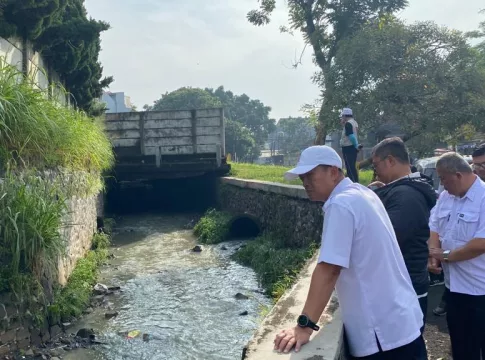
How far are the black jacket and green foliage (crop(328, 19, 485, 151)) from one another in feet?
28.5

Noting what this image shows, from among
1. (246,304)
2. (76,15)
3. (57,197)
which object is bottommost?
(246,304)

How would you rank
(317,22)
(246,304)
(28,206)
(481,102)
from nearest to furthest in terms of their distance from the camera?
(28,206) → (246,304) → (481,102) → (317,22)

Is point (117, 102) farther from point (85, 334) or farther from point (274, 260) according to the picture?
point (85, 334)

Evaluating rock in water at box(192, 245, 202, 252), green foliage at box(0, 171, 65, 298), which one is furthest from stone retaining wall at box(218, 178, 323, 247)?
green foliage at box(0, 171, 65, 298)

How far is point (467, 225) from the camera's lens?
3.23 metres

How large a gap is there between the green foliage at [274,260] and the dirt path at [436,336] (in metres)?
1.81

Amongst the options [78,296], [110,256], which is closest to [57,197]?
[78,296]

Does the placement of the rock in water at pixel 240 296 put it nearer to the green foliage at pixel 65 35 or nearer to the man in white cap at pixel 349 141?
the man in white cap at pixel 349 141

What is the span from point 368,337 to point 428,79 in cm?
1042

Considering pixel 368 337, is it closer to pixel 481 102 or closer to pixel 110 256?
pixel 110 256

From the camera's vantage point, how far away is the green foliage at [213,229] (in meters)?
12.0

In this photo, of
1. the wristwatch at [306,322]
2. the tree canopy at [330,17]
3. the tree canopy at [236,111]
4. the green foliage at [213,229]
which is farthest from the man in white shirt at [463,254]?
the tree canopy at [236,111]

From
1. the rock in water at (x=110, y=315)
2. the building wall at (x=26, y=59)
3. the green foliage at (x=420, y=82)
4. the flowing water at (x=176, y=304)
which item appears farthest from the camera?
the green foliage at (x=420, y=82)

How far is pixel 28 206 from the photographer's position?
497 centimetres
